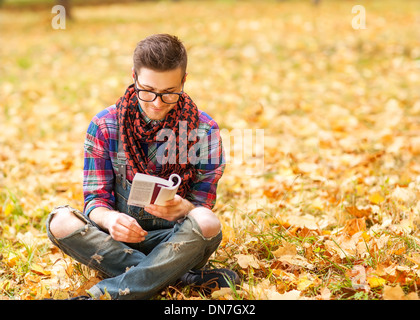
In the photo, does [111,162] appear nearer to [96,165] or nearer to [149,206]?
[96,165]

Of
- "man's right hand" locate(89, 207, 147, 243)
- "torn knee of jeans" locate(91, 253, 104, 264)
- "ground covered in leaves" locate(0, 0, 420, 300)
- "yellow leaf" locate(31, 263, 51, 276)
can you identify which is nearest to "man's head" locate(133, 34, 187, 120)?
"man's right hand" locate(89, 207, 147, 243)

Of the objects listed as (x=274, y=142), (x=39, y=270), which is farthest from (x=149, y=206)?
(x=274, y=142)

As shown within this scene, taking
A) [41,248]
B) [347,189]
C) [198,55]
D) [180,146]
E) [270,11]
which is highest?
[270,11]

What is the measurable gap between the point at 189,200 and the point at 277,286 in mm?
540

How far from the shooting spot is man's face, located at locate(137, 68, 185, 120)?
6.72 ft

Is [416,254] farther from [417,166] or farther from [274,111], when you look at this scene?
[274,111]

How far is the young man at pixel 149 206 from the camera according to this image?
78.7 inches

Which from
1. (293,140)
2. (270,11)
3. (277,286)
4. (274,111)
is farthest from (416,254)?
(270,11)

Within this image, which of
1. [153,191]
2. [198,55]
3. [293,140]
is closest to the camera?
[153,191]

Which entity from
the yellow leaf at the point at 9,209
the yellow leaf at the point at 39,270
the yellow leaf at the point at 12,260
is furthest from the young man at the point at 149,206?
the yellow leaf at the point at 9,209

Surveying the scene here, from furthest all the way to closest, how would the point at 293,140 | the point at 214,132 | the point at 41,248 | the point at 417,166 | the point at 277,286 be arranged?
the point at 293,140
the point at 417,166
the point at 41,248
the point at 214,132
the point at 277,286

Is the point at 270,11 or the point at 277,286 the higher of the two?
the point at 270,11

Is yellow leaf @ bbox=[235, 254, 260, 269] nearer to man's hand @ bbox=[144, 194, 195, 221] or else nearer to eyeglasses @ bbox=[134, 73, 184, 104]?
man's hand @ bbox=[144, 194, 195, 221]

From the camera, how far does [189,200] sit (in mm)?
2268
